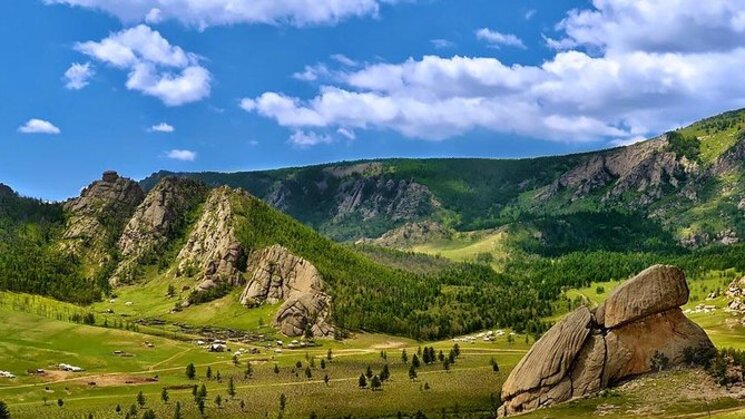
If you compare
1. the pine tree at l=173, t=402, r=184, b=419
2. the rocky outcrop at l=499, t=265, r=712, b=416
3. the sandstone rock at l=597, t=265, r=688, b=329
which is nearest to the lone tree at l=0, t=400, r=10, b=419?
the pine tree at l=173, t=402, r=184, b=419

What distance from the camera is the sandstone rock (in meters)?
133

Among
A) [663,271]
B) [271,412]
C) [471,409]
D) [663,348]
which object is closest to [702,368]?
[663,348]

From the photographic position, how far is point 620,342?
133875 mm

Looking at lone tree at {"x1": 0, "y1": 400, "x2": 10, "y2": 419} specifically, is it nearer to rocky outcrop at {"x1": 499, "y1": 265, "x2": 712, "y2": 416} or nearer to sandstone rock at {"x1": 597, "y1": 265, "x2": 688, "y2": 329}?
rocky outcrop at {"x1": 499, "y1": 265, "x2": 712, "y2": 416}

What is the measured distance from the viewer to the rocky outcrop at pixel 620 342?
13238 centimetres

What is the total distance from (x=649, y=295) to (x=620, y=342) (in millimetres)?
9772

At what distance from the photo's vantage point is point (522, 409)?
138 metres

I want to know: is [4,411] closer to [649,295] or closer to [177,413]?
[177,413]

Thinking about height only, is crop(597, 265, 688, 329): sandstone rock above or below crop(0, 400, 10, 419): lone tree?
above

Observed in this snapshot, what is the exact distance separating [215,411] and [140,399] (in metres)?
21.9

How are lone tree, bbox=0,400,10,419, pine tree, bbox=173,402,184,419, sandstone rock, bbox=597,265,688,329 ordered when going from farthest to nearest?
pine tree, bbox=173,402,184,419, lone tree, bbox=0,400,10,419, sandstone rock, bbox=597,265,688,329

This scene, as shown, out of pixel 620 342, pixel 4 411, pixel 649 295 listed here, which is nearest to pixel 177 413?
pixel 4 411

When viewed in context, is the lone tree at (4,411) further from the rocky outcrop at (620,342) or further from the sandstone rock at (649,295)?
the sandstone rock at (649,295)

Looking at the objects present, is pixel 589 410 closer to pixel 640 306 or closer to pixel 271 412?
pixel 640 306
